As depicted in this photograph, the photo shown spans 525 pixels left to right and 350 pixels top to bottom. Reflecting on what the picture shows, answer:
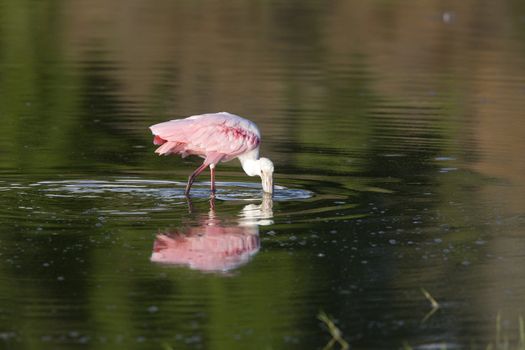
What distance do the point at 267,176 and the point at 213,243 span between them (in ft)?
7.55

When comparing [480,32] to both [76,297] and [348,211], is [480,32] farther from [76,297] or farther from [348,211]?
[76,297]

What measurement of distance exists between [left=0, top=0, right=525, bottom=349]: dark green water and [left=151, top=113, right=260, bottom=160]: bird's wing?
1.42 ft

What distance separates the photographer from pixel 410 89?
22.1 metres

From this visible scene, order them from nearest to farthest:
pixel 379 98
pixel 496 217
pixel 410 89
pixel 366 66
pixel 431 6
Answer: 1. pixel 496 217
2. pixel 379 98
3. pixel 410 89
4. pixel 366 66
5. pixel 431 6

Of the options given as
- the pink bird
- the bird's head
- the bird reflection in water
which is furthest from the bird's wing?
the bird reflection in water

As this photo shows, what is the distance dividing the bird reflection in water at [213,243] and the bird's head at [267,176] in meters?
0.87

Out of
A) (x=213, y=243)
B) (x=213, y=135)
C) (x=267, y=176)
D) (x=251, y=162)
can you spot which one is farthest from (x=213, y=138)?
(x=213, y=243)

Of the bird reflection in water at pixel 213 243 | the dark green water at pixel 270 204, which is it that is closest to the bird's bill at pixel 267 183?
the dark green water at pixel 270 204

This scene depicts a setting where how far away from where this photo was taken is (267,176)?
12.9 m

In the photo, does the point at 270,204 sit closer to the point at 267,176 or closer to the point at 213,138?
the point at 267,176

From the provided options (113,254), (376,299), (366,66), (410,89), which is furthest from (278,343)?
(366,66)

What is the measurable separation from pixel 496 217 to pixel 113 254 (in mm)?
3421

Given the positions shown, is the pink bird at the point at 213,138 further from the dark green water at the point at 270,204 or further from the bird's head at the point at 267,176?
the dark green water at the point at 270,204

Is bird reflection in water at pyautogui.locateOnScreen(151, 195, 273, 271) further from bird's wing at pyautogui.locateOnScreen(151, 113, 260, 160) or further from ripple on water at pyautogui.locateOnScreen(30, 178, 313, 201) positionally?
bird's wing at pyautogui.locateOnScreen(151, 113, 260, 160)
